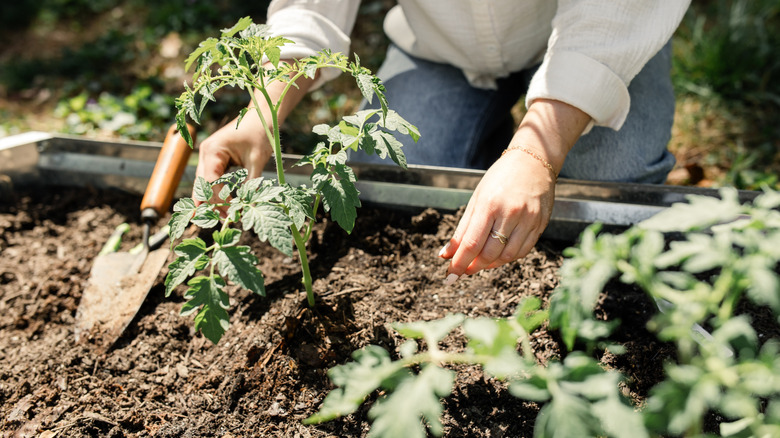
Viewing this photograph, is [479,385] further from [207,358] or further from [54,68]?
[54,68]

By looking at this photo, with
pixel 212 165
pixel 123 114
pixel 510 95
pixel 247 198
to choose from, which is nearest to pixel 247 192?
pixel 247 198

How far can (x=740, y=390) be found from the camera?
1.84 ft

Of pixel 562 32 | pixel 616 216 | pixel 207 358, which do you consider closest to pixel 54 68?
pixel 207 358

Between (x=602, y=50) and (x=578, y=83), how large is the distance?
10 cm

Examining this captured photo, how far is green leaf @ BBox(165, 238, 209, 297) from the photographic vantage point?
93 centimetres

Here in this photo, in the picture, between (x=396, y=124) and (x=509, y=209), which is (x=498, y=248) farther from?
(x=396, y=124)

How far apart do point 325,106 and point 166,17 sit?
144 centimetres

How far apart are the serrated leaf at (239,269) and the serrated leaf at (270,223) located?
0.06m

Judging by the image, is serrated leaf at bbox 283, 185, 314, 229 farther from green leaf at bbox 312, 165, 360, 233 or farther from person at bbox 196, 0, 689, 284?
person at bbox 196, 0, 689, 284

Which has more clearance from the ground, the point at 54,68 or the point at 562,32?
the point at 562,32

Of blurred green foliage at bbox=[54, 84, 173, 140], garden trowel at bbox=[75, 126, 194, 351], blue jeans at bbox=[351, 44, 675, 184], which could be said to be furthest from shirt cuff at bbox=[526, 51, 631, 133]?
blurred green foliage at bbox=[54, 84, 173, 140]

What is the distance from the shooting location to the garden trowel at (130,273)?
137 centimetres

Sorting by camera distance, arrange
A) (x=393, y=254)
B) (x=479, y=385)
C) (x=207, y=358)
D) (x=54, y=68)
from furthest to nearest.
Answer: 1. (x=54, y=68)
2. (x=393, y=254)
3. (x=207, y=358)
4. (x=479, y=385)

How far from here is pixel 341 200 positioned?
39.3 inches
